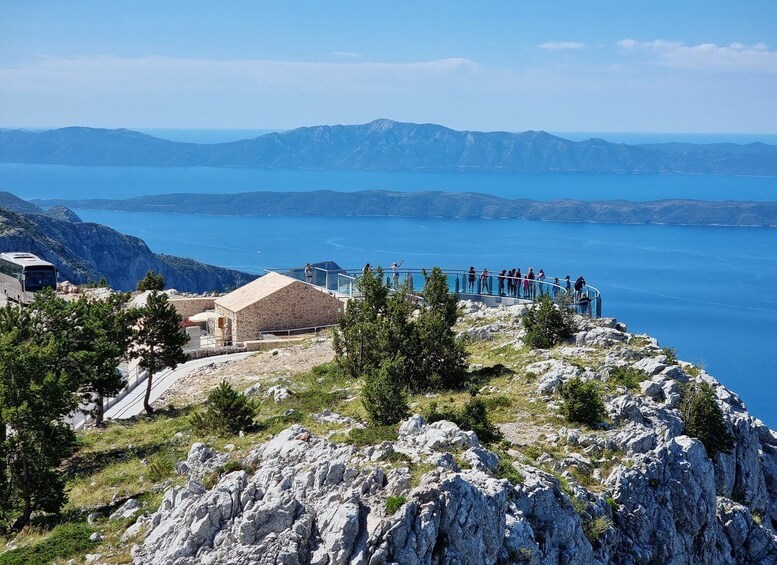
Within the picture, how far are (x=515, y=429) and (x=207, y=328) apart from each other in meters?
25.1

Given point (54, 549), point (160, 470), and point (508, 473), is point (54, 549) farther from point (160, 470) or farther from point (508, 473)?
point (508, 473)

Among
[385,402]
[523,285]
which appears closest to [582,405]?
[385,402]

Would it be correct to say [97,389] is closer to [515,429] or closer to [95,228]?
[515,429]

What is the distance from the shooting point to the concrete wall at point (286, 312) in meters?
43.2

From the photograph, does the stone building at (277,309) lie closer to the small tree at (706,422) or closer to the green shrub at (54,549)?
the small tree at (706,422)

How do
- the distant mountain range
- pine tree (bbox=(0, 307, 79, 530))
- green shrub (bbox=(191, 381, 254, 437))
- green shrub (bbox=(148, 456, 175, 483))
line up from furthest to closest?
the distant mountain range < green shrub (bbox=(191, 381, 254, 437)) < green shrub (bbox=(148, 456, 175, 483)) < pine tree (bbox=(0, 307, 79, 530))

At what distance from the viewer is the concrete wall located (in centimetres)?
4319

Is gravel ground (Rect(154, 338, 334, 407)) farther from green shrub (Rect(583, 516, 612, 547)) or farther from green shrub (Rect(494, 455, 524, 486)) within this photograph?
green shrub (Rect(583, 516, 612, 547))

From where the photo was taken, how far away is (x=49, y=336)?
27.1 m

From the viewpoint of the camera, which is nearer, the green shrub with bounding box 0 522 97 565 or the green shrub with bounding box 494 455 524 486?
the green shrub with bounding box 0 522 97 565

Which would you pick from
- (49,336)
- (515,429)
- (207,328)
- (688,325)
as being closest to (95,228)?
(688,325)

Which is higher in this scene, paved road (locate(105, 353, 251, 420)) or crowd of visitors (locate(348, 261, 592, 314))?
crowd of visitors (locate(348, 261, 592, 314))

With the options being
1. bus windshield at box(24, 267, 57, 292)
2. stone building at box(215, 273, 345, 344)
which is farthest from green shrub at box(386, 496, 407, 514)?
bus windshield at box(24, 267, 57, 292)

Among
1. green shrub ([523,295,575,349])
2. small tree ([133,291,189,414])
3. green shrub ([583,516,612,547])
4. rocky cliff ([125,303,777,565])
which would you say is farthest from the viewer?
green shrub ([523,295,575,349])
